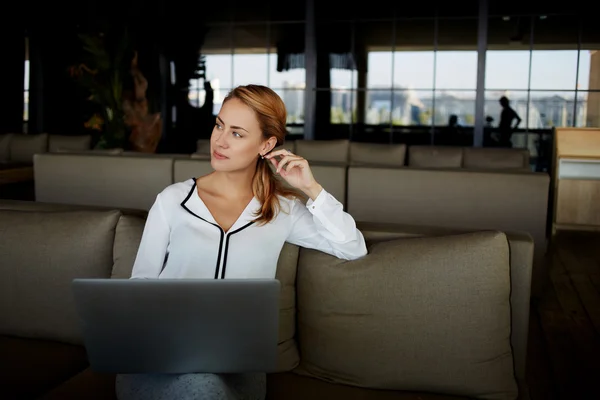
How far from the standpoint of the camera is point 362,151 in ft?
20.1

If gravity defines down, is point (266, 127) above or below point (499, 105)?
below

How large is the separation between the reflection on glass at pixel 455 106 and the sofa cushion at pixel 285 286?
7782 millimetres

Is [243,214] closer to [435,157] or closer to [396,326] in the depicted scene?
[396,326]

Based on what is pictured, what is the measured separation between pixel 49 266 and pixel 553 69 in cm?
816

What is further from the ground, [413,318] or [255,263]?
[255,263]

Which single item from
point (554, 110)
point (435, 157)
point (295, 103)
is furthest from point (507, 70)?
point (435, 157)

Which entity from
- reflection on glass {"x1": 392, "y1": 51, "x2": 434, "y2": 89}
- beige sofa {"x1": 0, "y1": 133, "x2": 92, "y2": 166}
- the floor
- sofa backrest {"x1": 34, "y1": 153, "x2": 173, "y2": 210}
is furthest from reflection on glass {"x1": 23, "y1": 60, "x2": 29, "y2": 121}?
the floor

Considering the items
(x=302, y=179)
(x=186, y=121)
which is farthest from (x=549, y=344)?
(x=186, y=121)

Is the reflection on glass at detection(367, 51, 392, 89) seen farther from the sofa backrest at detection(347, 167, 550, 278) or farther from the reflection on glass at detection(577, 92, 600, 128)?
the sofa backrest at detection(347, 167, 550, 278)

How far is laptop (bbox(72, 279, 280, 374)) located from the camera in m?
1.16

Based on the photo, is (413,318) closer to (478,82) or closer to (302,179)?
(302,179)

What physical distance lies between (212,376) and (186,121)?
30.3ft

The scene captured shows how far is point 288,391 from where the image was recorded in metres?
1.60

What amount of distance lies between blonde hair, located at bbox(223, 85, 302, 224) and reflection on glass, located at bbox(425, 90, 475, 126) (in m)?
7.67
